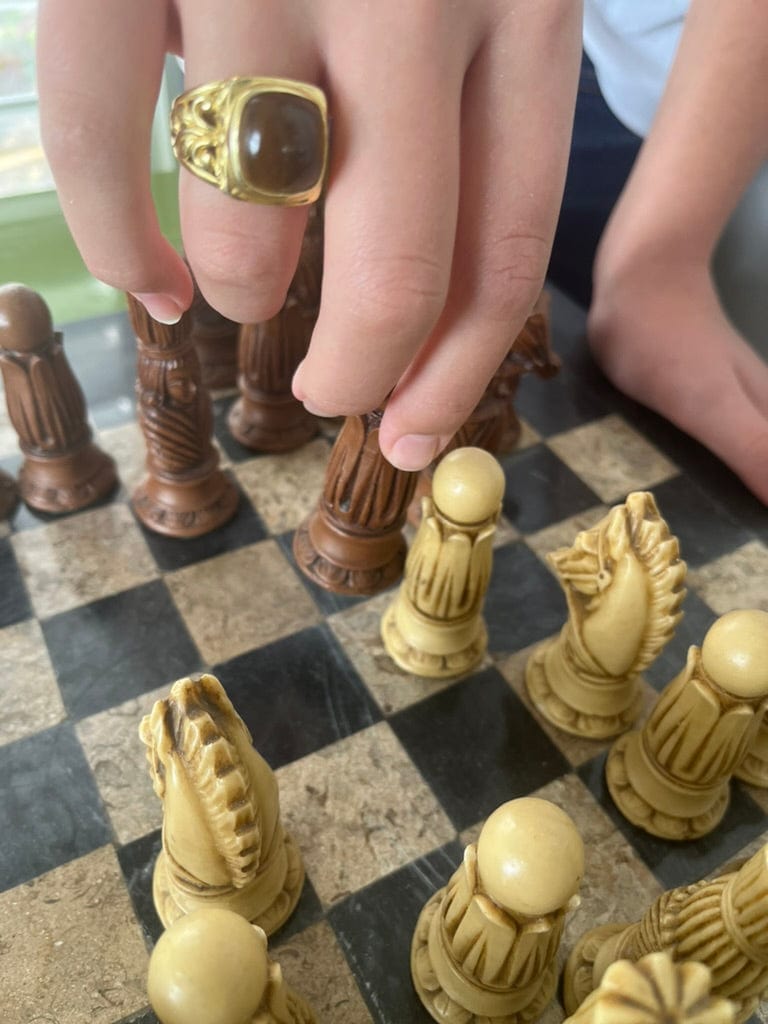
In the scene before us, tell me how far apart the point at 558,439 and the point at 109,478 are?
0.67m

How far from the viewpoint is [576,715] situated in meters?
0.90

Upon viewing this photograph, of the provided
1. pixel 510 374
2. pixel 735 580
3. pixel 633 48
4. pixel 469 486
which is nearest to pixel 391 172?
pixel 469 486

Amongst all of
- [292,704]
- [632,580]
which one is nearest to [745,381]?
[632,580]

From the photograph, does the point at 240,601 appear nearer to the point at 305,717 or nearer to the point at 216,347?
the point at 305,717

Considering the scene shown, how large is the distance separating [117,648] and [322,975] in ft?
1.39

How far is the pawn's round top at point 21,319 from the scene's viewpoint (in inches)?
36.6

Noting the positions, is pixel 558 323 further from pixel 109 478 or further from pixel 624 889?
pixel 624 889

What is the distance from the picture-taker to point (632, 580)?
0.78m

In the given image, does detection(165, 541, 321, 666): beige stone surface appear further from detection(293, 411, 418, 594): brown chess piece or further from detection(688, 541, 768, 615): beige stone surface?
detection(688, 541, 768, 615): beige stone surface

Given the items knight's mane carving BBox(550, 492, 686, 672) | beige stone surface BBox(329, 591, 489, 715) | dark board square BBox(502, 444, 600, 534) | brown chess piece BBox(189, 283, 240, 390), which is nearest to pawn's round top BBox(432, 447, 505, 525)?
knight's mane carving BBox(550, 492, 686, 672)

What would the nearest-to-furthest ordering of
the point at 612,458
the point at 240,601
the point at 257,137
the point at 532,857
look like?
the point at 257,137, the point at 532,857, the point at 240,601, the point at 612,458

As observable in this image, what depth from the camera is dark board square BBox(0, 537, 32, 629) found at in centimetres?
96

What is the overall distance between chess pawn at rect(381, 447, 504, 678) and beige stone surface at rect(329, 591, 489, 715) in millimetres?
12

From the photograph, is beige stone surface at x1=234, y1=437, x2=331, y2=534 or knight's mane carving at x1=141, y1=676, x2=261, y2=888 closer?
knight's mane carving at x1=141, y1=676, x2=261, y2=888
